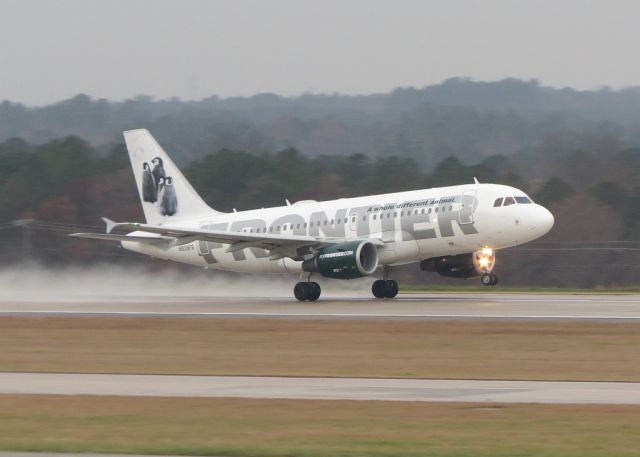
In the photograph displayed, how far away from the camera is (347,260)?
40.9 metres

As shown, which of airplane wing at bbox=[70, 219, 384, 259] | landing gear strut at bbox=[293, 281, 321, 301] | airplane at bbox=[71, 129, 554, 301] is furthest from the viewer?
landing gear strut at bbox=[293, 281, 321, 301]

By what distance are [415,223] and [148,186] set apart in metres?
13.8

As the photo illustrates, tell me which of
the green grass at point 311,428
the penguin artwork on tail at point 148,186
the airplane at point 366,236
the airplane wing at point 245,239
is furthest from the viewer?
the penguin artwork on tail at point 148,186

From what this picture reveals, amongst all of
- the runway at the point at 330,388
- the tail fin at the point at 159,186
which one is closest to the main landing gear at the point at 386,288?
the tail fin at the point at 159,186

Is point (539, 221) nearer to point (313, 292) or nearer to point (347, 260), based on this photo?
point (347, 260)

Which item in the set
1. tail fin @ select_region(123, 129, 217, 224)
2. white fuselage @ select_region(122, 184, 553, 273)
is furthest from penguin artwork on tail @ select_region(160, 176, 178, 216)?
white fuselage @ select_region(122, 184, 553, 273)

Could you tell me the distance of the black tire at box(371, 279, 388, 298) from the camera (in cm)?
4466

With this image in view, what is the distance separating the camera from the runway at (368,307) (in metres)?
34.2

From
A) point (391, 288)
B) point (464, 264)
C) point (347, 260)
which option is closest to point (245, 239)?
point (347, 260)

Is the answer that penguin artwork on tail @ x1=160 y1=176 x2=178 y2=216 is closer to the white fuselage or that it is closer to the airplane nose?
the white fuselage

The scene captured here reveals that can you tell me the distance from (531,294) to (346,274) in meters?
9.97

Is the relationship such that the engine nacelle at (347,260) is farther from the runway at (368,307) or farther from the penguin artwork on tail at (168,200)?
the penguin artwork on tail at (168,200)

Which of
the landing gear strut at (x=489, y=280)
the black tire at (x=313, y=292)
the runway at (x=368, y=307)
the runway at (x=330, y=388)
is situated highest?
the landing gear strut at (x=489, y=280)

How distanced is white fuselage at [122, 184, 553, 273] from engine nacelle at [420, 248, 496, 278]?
2.77 feet
